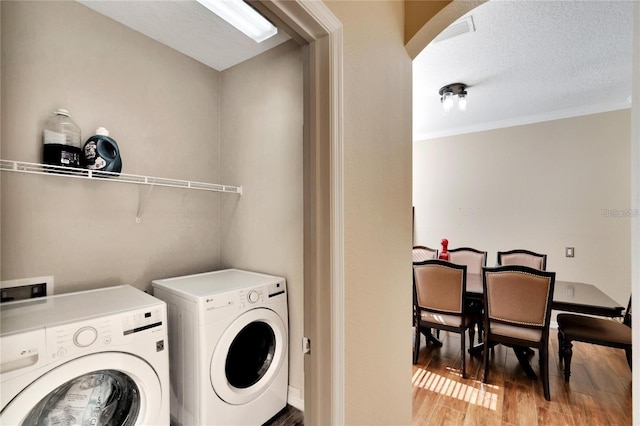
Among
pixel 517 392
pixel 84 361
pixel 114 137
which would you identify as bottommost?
pixel 517 392

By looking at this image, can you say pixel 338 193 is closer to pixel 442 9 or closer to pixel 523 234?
pixel 442 9

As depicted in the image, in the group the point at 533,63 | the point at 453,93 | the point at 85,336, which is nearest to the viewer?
the point at 85,336

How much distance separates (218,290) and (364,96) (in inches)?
51.2

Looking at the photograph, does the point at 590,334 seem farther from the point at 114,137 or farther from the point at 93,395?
the point at 114,137

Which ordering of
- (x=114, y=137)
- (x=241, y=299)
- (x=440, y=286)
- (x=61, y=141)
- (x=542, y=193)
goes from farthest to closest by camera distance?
(x=542, y=193)
(x=440, y=286)
(x=114, y=137)
(x=241, y=299)
(x=61, y=141)

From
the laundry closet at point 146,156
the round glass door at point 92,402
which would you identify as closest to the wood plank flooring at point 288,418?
the laundry closet at point 146,156

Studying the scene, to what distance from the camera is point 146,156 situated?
6.47 feet

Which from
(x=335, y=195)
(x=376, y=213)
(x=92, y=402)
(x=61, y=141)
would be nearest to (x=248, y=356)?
(x=92, y=402)

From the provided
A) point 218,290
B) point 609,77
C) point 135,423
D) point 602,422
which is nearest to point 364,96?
point 218,290

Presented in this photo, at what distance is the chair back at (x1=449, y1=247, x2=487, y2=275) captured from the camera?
331 centimetres

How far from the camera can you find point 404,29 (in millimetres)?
1348

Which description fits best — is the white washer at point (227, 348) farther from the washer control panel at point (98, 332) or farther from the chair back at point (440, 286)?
the chair back at point (440, 286)

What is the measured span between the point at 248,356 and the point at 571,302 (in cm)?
241

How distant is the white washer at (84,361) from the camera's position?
39.2 inches
